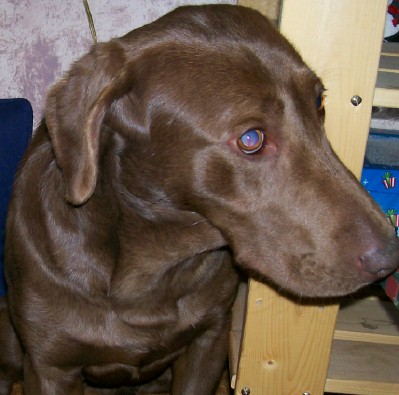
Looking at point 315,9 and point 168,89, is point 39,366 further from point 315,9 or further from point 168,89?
point 315,9

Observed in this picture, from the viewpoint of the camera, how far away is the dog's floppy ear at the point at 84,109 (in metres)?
1.34

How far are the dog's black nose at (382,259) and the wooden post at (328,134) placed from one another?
242 mm

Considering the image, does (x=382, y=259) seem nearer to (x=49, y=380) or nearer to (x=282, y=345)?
(x=282, y=345)

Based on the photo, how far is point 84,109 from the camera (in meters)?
1.34

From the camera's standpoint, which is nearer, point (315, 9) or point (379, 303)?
point (315, 9)

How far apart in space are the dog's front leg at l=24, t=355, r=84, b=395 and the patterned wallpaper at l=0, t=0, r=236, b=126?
1.25 m

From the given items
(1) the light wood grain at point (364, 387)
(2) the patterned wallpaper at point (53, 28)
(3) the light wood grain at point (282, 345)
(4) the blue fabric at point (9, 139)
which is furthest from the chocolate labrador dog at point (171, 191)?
(2) the patterned wallpaper at point (53, 28)

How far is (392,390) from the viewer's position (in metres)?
1.69

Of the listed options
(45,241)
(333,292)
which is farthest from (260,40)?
(45,241)

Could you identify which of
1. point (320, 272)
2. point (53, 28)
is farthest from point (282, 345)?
point (53, 28)

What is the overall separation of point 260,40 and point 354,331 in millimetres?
884

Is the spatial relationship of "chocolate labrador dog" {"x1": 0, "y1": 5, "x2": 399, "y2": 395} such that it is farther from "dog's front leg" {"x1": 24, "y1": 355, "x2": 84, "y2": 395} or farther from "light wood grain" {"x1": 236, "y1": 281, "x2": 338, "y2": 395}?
"light wood grain" {"x1": 236, "y1": 281, "x2": 338, "y2": 395}

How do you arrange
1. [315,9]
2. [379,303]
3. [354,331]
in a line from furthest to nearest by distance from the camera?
[379,303], [354,331], [315,9]

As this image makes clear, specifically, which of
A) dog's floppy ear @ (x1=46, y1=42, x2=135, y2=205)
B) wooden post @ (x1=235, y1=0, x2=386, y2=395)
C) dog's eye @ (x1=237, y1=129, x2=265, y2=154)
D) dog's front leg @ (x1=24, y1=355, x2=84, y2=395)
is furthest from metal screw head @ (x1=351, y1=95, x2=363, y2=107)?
dog's front leg @ (x1=24, y1=355, x2=84, y2=395)
